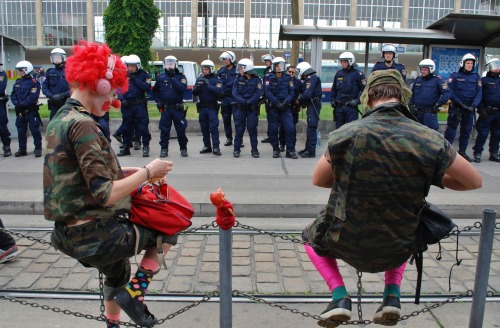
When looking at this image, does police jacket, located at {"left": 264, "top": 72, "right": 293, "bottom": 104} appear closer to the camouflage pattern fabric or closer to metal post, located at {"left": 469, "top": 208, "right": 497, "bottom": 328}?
metal post, located at {"left": 469, "top": 208, "right": 497, "bottom": 328}

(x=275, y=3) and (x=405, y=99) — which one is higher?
(x=275, y=3)

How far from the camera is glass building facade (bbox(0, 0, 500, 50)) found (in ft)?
168

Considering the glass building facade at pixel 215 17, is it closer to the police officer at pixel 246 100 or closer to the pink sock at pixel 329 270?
the police officer at pixel 246 100

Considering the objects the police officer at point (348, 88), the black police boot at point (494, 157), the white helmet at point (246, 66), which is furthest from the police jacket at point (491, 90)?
the white helmet at point (246, 66)

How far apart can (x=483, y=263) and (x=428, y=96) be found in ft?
24.5

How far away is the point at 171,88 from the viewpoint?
9953 millimetres

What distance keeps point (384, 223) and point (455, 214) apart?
15.2 ft

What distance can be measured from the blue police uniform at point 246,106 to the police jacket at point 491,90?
4736mm

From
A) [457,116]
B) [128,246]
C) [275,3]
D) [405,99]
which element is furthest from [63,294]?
[275,3]

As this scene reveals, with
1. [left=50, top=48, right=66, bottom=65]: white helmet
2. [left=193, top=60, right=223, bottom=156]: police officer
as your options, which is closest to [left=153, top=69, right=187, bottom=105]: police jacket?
[left=193, top=60, right=223, bottom=156]: police officer

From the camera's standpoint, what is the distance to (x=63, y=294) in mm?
4109

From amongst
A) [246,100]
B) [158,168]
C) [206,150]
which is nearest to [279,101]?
[246,100]

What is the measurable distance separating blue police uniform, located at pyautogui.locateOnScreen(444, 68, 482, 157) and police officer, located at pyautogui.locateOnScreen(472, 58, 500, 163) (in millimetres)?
178

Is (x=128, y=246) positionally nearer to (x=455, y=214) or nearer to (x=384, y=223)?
(x=384, y=223)
